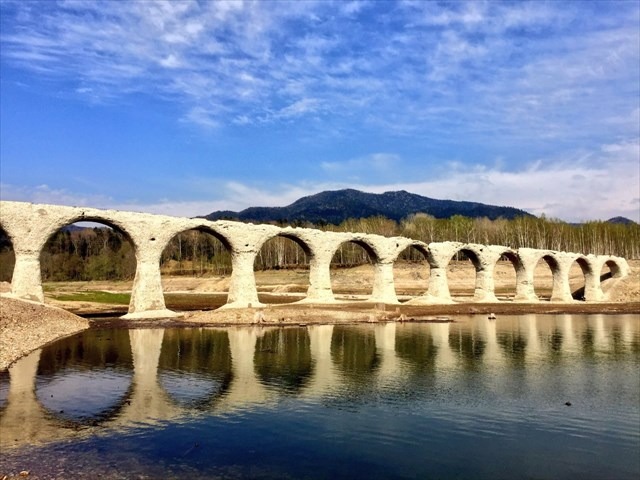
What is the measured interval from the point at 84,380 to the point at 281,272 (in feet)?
201

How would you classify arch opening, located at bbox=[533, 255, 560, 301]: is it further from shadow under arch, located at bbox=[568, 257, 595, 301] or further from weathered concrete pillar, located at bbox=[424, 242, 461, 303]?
weathered concrete pillar, located at bbox=[424, 242, 461, 303]

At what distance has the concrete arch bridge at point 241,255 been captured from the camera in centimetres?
2903

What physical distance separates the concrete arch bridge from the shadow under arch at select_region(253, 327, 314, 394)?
10.4m

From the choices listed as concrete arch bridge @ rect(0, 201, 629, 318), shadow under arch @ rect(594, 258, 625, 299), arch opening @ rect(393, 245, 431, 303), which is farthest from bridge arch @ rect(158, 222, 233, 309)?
shadow under arch @ rect(594, 258, 625, 299)

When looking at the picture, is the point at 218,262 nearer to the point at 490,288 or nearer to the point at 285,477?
the point at 490,288

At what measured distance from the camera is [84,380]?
15797 millimetres

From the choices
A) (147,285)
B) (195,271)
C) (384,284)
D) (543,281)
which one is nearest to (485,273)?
(384,284)

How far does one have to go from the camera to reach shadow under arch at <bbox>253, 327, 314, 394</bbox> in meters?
15.9

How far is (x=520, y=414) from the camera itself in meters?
12.5

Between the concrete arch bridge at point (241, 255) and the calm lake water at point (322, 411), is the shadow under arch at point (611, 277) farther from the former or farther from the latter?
the calm lake water at point (322, 411)

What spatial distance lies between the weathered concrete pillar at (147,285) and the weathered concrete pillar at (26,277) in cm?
533

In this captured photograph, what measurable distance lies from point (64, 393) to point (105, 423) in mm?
3293

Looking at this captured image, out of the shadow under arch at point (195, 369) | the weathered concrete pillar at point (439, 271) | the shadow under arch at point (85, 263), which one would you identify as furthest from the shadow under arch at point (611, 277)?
the shadow under arch at point (85, 263)

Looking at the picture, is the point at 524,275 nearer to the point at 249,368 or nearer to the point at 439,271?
the point at 439,271
